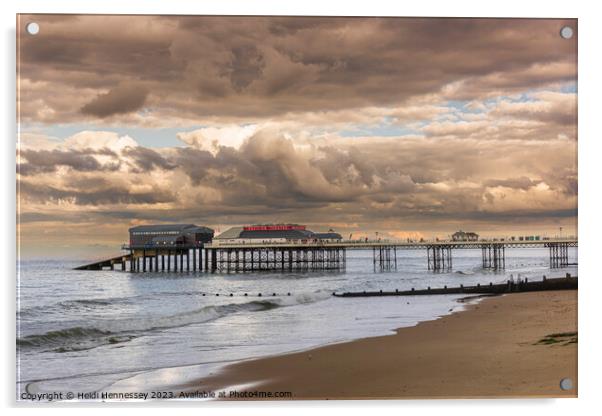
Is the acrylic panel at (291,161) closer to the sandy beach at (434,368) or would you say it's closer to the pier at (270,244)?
the sandy beach at (434,368)

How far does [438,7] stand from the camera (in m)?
7.95

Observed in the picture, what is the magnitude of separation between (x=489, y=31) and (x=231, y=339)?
15.7 feet

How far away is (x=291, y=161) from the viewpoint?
930cm

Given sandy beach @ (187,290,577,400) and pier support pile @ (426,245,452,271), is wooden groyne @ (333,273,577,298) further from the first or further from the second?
pier support pile @ (426,245,452,271)

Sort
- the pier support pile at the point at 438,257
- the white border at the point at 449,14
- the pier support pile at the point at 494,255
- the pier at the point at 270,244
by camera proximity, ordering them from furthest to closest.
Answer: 1. the pier support pile at the point at 438,257
2. the pier support pile at the point at 494,255
3. the pier at the point at 270,244
4. the white border at the point at 449,14

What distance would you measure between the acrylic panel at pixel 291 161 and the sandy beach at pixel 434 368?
0.08 ft

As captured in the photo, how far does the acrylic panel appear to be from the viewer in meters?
7.84

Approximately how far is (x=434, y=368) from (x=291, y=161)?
3.13 m

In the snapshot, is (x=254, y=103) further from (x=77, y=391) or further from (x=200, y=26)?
(x=77, y=391)

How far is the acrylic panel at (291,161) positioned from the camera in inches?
309

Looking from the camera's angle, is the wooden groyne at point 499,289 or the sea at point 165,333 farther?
the wooden groyne at point 499,289

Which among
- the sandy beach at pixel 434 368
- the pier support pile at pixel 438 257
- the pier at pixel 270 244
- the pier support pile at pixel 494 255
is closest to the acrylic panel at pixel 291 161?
the sandy beach at pixel 434 368

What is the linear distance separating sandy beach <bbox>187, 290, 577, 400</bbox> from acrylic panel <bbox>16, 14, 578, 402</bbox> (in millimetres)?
23
